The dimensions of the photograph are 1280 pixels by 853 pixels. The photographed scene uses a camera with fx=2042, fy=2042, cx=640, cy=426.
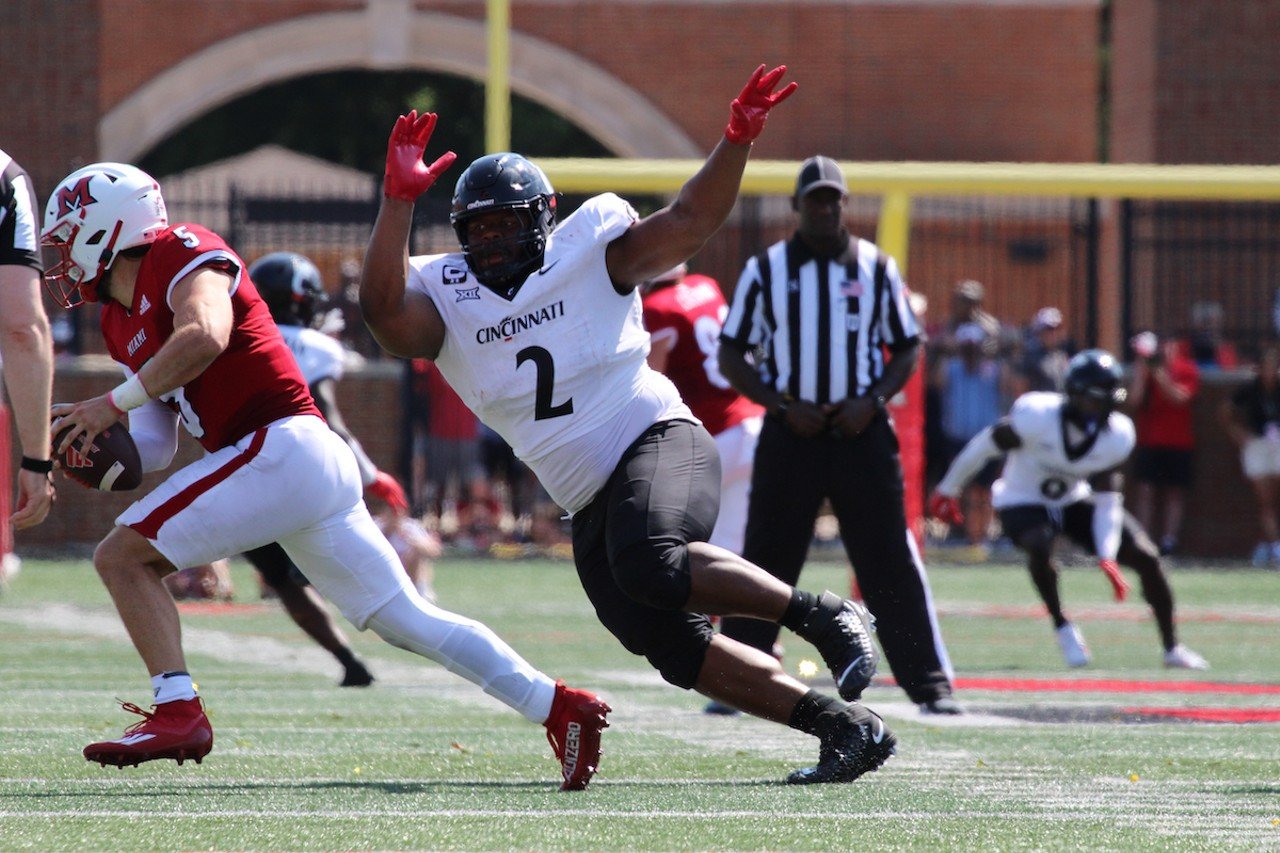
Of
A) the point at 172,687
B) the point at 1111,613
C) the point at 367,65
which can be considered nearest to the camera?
the point at 172,687

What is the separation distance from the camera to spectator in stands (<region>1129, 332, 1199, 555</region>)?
16797 millimetres

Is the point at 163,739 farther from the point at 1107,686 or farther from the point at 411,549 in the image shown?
the point at 411,549

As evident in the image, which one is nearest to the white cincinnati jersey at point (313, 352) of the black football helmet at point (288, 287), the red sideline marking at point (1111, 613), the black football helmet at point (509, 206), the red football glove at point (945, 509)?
the black football helmet at point (288, 287)

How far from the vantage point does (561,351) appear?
17.3 ft

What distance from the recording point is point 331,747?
6.23 m

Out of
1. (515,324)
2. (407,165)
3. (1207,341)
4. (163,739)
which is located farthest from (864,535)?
(1207,341)

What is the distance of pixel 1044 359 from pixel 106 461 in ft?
40.4

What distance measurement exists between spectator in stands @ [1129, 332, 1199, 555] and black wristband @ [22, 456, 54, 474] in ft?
41.0

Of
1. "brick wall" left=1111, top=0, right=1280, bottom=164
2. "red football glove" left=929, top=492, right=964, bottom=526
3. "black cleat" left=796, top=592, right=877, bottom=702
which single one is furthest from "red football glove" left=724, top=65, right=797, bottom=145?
"brick wall" left=1111, top=0, right=1280, bottom=164

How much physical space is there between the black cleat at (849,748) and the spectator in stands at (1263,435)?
12298mm

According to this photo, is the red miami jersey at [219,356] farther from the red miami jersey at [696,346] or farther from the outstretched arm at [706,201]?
the red miami jersey at [696,346]

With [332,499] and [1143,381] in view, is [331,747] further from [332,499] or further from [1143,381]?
[1143,381]

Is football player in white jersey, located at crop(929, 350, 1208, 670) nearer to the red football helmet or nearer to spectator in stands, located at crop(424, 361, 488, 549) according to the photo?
the red football helmet

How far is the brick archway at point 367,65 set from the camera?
24516 millimetres
